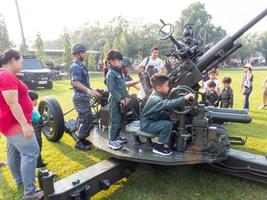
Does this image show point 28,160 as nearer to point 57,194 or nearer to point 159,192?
point 57,194

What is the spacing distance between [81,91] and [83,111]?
0.38 m

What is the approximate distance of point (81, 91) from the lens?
5.27m

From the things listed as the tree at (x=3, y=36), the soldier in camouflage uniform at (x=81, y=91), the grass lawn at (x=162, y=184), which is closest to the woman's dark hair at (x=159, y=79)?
the grass lawn at (x=162, y=184)

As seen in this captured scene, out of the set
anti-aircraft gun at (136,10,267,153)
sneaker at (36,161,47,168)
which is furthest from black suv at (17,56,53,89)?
anti-aircraft gun at (136,10,267,153)

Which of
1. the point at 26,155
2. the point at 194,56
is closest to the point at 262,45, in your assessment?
the point at 194,56

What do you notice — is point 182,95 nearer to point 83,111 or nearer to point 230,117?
point 230,117

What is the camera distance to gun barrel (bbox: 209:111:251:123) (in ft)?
13.1

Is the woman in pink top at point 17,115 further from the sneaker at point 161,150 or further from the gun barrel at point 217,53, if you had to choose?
the gun barrel at point 217,53

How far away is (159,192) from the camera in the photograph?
12.9 feet

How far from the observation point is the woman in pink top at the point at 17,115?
3.20m

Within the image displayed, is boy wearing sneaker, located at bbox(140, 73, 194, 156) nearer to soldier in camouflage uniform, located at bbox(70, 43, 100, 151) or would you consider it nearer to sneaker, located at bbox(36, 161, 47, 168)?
soldier in camouflage uniform, located at bbox(70, 43, 100, 151)

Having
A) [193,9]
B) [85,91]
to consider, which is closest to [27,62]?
[85,91]

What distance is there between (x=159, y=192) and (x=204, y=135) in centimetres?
97

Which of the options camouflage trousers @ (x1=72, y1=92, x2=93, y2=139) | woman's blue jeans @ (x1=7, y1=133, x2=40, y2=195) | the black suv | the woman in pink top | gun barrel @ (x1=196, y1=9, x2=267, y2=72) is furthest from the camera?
the black suv
